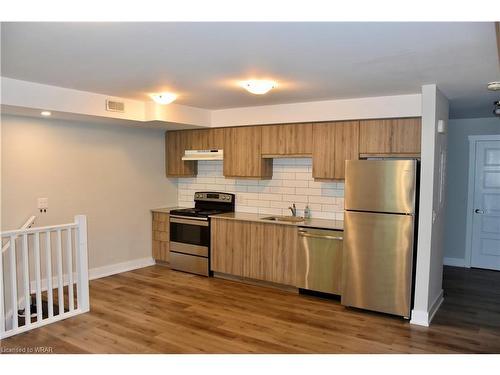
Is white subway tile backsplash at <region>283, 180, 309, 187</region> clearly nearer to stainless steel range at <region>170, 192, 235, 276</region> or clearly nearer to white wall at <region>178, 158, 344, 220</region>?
white wall at <region>178, 158, 344, 220</region>

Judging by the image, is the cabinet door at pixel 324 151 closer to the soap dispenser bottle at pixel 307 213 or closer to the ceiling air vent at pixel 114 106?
the soap dispenser bottle at pixel 307 213

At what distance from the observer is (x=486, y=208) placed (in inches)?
246

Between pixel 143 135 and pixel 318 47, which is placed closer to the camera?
pixel 318 47

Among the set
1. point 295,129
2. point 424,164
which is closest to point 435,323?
point 424,164

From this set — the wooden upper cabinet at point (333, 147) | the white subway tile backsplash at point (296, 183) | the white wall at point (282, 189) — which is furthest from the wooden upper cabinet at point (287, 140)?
the white subway tile backsplash at point (296, 183)

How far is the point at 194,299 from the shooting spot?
4.68 metres

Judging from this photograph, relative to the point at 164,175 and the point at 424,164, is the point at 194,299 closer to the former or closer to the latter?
the point at 164,175

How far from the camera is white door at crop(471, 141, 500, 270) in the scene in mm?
6172

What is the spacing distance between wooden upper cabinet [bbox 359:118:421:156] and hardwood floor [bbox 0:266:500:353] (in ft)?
5.82

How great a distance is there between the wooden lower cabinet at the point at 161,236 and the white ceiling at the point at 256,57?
7.51 feet

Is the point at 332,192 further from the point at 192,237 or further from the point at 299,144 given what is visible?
the point at 192,237

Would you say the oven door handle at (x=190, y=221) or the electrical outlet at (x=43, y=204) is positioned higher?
the electrical outlet at (x=43, y=204)

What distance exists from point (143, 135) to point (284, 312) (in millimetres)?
3411

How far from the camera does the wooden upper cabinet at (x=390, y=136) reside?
14.3ft
